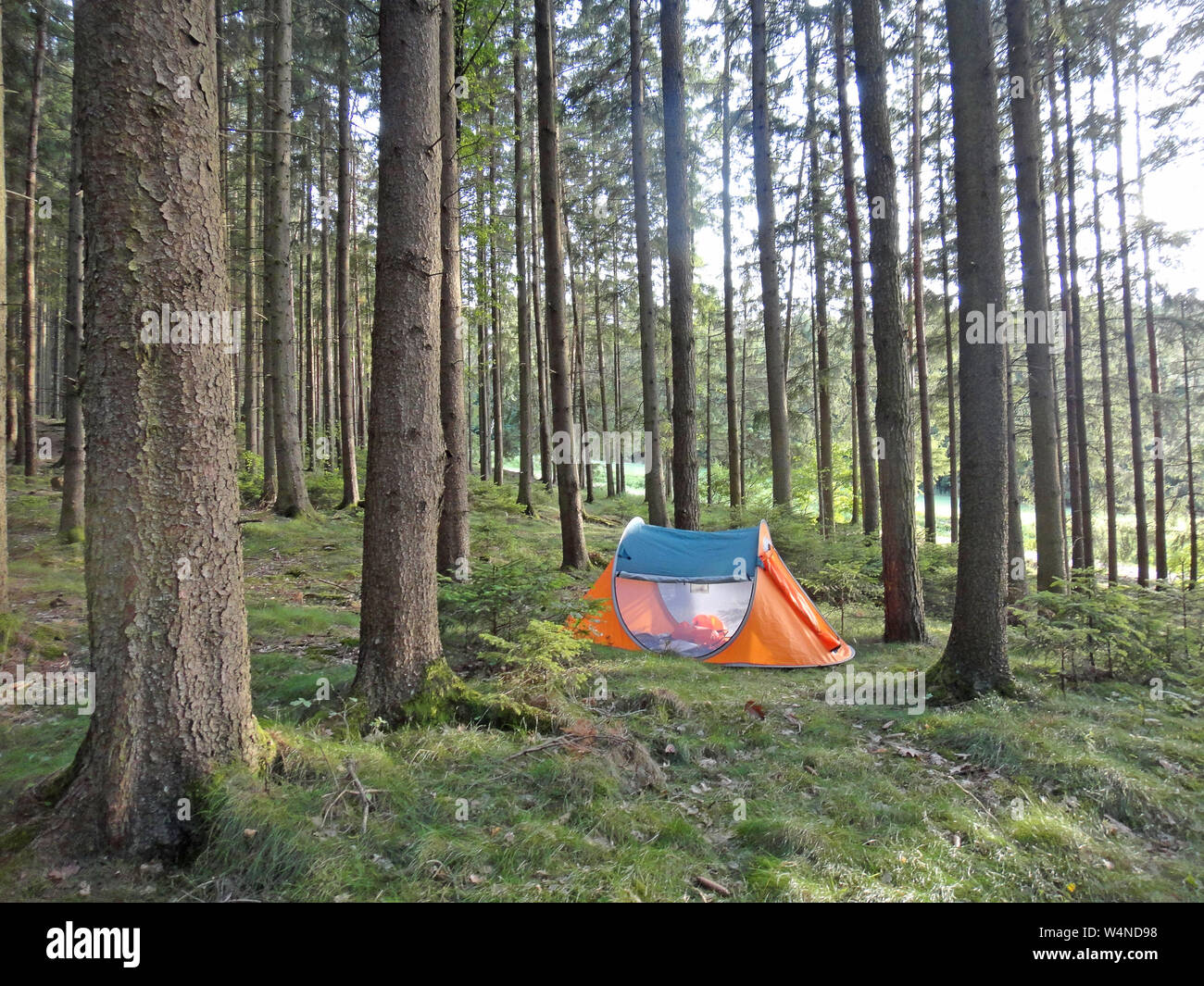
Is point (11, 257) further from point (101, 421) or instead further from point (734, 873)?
point (734, 873)

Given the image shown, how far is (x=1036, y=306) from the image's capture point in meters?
9.02

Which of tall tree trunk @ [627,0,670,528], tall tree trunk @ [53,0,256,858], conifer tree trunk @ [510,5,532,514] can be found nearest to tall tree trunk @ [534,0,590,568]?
tall tree trunk @ [627,0,670,528]

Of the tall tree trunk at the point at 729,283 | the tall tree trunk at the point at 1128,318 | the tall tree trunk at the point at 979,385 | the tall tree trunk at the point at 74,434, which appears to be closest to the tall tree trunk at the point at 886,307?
the tall tree trunk at the point at 979,385

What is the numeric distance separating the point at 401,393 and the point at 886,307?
570 centimetres

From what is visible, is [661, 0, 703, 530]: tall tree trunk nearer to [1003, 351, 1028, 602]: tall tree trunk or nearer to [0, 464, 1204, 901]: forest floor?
[0, 464, 1204, 901]: forest floor

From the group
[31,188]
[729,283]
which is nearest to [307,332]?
[31,188]

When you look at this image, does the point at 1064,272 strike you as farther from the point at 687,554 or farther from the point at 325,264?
the point at 325,264

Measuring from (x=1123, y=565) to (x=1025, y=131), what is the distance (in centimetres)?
2243

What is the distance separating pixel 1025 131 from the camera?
9117mm

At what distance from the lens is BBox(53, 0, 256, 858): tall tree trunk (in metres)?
2.88

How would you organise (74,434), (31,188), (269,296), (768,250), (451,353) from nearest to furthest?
1. (451,353)
2. (74,434)
3. (31,188)
4. (269,296)
5. (768,250)

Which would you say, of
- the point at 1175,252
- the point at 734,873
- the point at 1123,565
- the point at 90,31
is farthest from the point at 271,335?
the point at 1123,565

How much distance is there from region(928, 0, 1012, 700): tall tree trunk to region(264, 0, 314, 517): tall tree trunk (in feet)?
37.0

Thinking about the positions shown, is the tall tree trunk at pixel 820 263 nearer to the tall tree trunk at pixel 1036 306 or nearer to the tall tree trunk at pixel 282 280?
the tall tree trunk at pixel 1036 306
